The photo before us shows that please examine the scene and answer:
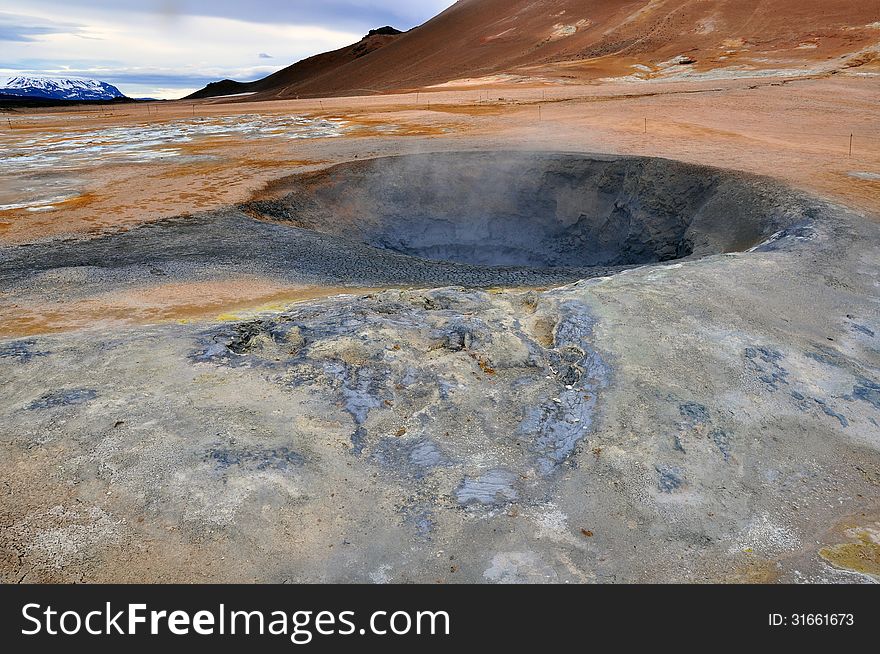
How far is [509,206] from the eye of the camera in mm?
12398

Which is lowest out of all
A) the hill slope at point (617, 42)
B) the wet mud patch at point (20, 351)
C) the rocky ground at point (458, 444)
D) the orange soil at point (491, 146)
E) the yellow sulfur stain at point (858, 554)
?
the yellow sulfur stain at point (858, 554)

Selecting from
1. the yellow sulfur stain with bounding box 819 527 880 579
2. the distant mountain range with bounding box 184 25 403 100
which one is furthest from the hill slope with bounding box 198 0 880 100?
the yellow sulfur stain with bounding box 819 527 880 579

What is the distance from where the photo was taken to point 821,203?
7.96 m

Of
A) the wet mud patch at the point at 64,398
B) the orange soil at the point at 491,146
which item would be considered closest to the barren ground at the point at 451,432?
the wet mud patch at the point at 64,398

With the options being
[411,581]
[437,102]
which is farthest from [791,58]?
[411,581]

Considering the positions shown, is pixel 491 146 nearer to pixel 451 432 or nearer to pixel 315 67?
pixel 451 432

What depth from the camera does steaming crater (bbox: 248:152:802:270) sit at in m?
10.3

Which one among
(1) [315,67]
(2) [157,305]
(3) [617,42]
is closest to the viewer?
(2) [157,305]

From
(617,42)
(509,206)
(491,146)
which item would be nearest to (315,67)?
(617,42)

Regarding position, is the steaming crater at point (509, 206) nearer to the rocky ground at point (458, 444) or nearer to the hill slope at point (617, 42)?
the rocky ground at point (458, 444)

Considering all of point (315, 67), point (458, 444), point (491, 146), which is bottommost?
point (458, 444)

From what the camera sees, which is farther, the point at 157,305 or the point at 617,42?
the point at 617,42

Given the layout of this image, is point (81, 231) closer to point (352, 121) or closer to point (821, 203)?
point (821, 203)

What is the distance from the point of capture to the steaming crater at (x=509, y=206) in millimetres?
10344
